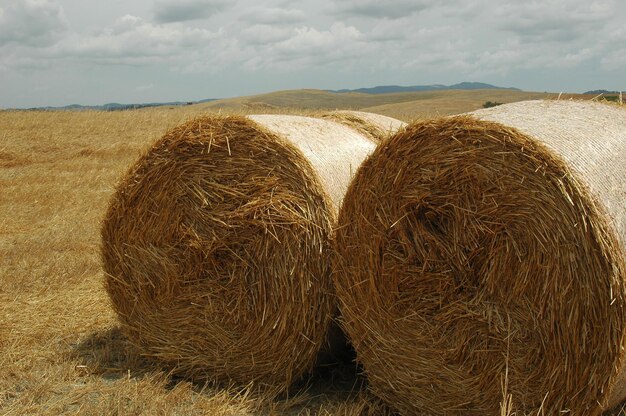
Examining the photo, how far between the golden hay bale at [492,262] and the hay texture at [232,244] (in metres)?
0.33

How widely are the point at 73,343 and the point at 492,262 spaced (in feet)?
11.6

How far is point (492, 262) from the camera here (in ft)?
12.3

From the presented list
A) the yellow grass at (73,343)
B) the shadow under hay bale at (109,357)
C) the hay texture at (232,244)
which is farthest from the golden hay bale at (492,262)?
the shadow under hay bale at (109,357)

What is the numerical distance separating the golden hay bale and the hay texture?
1.08 feet

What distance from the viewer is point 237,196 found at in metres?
4.67

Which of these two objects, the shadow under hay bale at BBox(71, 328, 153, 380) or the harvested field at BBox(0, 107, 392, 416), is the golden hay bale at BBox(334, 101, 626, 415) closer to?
the harvested field at BBox(0, 107, 392, 416)

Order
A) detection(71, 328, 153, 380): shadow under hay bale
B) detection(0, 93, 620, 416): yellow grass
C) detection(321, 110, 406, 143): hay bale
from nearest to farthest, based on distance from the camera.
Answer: detection(0, 93, 620, 416): yellow grass, detection(71, 328, 153, 380): shadow under hay bale, detection(321, 110, 406, 143): hay bale

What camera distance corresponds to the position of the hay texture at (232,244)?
4.52 m

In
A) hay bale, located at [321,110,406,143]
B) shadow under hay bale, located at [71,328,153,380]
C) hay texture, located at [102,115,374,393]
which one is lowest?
shadow under hay bale, located at [71,328,153,380]

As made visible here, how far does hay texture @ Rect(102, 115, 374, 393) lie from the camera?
4516 mm

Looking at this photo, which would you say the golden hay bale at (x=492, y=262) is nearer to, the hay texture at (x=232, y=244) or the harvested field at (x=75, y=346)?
the hay texture at (x=232, y=244)

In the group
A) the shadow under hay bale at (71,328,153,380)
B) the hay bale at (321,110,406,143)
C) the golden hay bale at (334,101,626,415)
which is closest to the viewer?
the golden hay bale at (334,101,626,415)

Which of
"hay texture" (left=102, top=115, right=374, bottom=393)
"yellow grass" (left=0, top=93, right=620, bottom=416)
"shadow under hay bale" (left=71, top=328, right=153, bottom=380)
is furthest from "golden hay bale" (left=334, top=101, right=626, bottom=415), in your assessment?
"shadow under hay bale" (left=71, top=328, right=153, bottom=380)

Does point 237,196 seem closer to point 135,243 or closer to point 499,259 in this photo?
point 135,243
